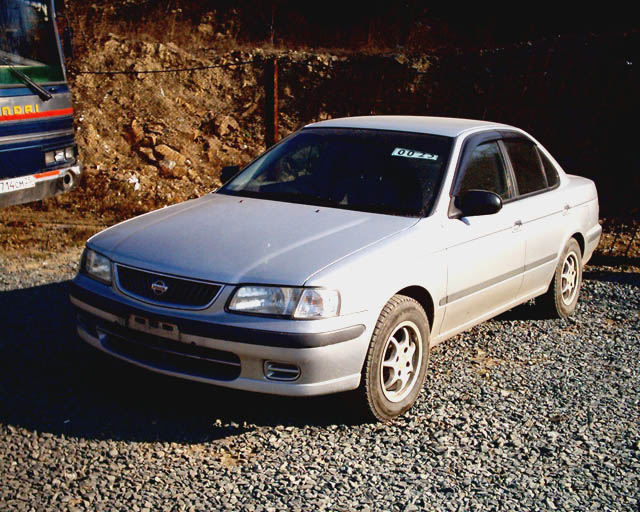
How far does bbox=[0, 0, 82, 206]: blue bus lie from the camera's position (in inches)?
307

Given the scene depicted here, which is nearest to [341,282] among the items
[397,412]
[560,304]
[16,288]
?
[397,412]

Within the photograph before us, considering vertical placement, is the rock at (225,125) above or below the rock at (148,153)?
above

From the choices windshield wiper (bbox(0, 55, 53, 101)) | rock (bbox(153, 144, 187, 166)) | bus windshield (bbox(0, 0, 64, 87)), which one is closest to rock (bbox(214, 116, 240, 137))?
rock (bbox(153, 144, 187, 166))

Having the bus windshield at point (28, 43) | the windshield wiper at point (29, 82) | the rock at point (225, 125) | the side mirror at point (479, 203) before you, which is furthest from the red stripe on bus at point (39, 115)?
the rock at point (225, 125)

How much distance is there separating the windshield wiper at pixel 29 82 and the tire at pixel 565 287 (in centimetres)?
572

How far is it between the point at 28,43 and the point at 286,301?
5.93 metres

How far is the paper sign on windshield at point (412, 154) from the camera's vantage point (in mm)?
4978

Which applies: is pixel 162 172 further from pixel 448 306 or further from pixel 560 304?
pixel 448 306

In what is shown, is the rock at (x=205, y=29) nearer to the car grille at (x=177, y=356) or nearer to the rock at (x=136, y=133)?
the rock at (x=136, y=133)

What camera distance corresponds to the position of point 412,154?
502cm

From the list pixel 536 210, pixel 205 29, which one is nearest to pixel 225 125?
pixel 205 29

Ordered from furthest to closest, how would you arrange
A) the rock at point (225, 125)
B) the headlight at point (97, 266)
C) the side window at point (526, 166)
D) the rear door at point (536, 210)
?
the rock at point (225, 125), the side window at point (526, 166), the rear door at point (536, 210), the headlight at point (97, 266)

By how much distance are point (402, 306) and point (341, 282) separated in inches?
19.9

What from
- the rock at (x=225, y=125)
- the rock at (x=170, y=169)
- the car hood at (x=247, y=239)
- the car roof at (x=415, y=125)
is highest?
the car roof at (x=415, y=125)
